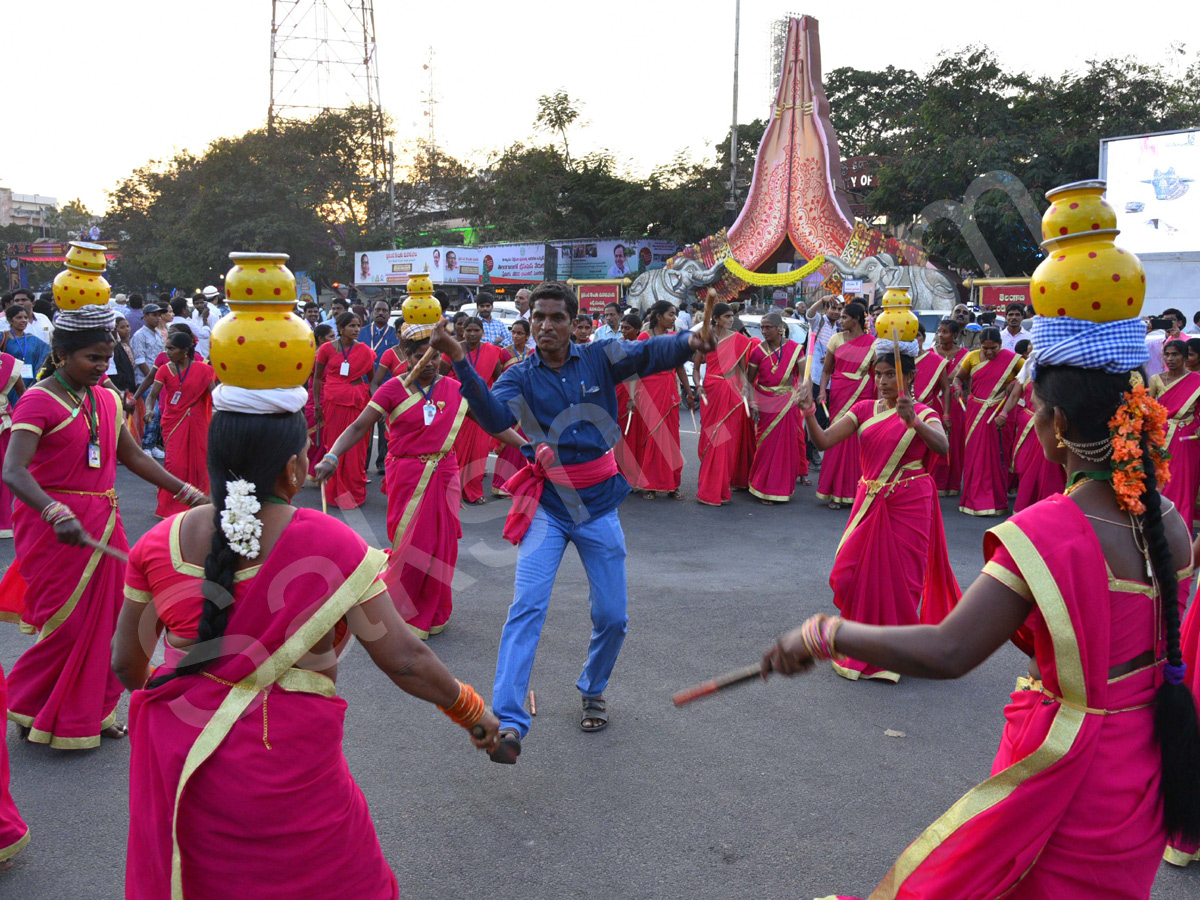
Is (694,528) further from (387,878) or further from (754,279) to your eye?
(754,279)

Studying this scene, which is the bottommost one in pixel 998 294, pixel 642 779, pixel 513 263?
pixel 642 779

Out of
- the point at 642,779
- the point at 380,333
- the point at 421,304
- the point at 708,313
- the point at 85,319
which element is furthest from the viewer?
the point at 380,333

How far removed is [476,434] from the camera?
36.0ft

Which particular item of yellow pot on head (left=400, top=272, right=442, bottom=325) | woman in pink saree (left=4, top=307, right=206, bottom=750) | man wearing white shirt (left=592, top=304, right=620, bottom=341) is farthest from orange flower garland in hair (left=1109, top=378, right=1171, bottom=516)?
man wearing white shirt (left=592, top=304, right=620, bottom=341)

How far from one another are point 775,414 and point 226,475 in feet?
27.8

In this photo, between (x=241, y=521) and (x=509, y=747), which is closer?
(x=241, y=521)

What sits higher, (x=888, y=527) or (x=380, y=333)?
(x=380, y=333)

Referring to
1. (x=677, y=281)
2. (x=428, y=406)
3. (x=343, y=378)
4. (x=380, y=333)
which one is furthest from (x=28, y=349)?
(x=677, y=281)

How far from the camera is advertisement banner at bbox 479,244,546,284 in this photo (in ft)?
110

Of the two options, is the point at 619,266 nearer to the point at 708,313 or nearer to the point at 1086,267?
the point at 708,313

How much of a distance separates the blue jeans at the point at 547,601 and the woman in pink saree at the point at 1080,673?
82.7 inches

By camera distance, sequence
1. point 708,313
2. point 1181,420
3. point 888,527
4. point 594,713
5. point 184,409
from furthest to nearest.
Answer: point 184,409
point 1181,420
point 888,527
point 594,713
point 708,313

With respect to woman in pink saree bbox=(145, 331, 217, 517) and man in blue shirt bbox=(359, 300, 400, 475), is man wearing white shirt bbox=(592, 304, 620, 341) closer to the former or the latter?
man in blue shirt bbox=(359, 300, 400, 475)

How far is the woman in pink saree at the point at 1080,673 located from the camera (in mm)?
2084
